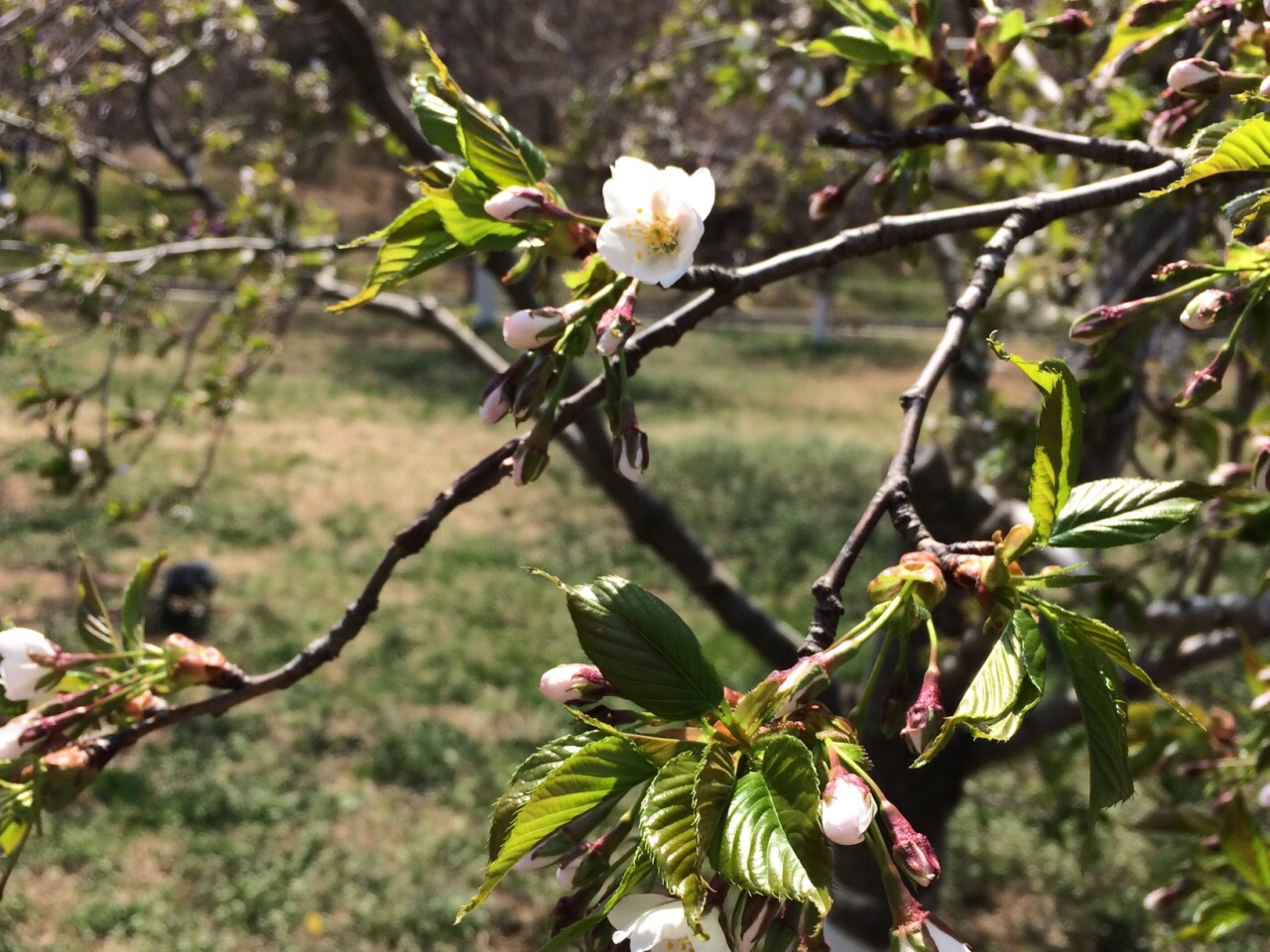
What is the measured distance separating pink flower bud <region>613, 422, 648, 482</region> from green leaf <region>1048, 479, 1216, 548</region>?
0.27 m

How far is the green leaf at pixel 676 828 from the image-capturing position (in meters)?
0.47

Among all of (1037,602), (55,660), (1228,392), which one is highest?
(1037,602)

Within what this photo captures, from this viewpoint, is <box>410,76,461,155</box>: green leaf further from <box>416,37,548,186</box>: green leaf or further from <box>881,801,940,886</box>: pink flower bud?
<box>881,801,940,886</box>: pink flower bud

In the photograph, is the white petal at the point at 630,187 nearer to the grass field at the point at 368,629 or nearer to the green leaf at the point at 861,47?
the green leaf at the point at 861,47

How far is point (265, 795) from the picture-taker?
145 inches

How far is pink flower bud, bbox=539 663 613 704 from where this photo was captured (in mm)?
644

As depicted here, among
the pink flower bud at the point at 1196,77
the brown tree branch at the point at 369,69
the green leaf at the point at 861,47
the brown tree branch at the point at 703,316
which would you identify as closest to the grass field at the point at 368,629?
the brown tree branch at the point at 703,316

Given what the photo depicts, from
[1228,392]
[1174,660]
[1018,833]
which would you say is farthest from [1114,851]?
[1228,392]

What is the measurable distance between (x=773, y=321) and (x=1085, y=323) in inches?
663

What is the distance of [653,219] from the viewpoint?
743mm

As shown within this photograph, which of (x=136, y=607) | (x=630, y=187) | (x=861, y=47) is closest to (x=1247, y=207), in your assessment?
(x=630, y=187)

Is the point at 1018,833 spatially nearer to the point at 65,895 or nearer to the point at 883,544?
the point at 883,544

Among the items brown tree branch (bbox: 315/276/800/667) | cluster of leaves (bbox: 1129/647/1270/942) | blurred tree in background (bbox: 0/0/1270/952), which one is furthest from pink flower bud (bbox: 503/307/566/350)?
brown tree branch (bbox: 315/276/800/667)

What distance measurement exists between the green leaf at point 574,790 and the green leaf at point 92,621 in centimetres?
51
